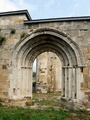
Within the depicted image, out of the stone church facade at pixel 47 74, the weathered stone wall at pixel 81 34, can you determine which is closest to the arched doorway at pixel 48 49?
the weathered stone wall at pixel 81 34

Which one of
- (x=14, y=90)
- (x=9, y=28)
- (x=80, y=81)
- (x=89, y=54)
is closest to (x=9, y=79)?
(x=14, y=90)

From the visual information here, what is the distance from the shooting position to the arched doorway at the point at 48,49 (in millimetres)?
7976

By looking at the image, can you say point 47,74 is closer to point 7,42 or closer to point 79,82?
point 7,42

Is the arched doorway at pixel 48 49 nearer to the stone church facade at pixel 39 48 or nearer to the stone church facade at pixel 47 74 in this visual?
the stone church facade at pixel 39 48

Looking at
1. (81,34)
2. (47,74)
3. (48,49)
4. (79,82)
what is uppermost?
(81,34)

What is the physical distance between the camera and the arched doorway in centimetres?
798

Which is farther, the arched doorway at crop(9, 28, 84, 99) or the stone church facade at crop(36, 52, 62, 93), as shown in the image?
the stone church facade at crop(36, 52, 62, 93)

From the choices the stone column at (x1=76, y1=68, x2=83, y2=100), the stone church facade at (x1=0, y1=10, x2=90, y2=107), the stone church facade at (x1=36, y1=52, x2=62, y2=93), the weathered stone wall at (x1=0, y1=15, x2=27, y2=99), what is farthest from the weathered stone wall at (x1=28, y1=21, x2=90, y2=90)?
the stone church facade at (x1=36, y1=52, x2=62, y2=93)

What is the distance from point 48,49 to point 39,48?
1.61ft

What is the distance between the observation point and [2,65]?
28.5 ft

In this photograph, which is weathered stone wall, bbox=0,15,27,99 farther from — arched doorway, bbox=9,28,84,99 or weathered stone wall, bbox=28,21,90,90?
weathered stone wall, bbox=28,21,90,90

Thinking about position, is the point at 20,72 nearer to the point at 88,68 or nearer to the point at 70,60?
the point at 70,60

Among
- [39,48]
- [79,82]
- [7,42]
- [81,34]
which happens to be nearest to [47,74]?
[39,48]

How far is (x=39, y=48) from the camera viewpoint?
30.2ft
